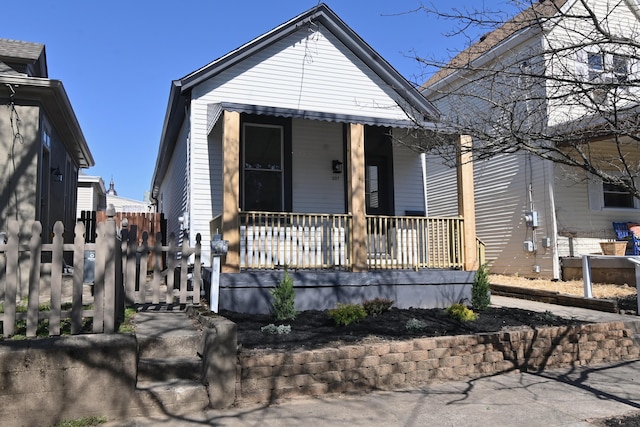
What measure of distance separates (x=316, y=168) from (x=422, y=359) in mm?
5685

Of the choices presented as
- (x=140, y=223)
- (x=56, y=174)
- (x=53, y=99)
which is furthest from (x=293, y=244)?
(x=140, y=223)

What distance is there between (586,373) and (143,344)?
512 centimetres

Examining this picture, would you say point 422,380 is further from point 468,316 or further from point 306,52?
point 306,52

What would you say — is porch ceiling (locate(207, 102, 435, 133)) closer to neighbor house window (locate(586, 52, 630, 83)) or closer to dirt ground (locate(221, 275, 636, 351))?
neighbor house window (locate(586, 52, 630, 83))

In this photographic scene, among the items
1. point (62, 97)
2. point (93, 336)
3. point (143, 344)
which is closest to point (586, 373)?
point (143, 344)

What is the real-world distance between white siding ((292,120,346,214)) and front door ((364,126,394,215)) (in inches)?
34.9

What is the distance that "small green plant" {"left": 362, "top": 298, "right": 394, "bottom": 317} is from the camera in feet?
23.4

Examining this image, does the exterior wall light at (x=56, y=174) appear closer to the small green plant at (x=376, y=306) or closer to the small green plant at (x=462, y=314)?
the small green plant at (x=376, y=306)

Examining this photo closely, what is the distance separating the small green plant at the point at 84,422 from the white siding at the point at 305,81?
22.4 ft

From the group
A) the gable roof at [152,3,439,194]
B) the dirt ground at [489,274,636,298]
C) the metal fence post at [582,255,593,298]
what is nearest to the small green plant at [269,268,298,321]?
the gable roof at [152,3,439,194]

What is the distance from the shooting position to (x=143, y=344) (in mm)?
4723

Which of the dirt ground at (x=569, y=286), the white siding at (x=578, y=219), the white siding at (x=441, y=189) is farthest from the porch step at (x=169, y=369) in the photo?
the white siding at (x=441, y=189)

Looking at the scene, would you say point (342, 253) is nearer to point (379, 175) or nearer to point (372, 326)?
point (372, 326)

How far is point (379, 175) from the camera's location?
36.6 feet
